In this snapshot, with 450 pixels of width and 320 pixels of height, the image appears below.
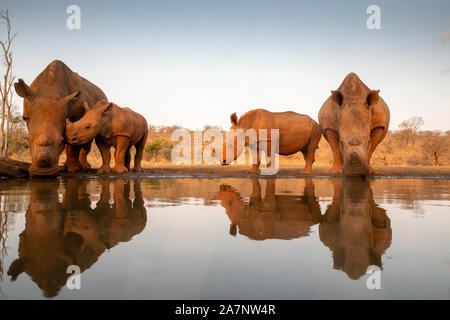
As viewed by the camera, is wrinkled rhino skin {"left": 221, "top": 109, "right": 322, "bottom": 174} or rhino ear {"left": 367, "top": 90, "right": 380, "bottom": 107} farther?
wrinkled rhino skin {"left": 221, "top": 109, "right": 322, "bottom": 174}

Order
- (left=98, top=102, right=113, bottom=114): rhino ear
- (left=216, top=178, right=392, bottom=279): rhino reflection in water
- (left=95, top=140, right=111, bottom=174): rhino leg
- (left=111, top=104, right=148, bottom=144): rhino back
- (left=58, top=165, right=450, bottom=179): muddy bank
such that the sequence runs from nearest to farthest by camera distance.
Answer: (left=216, top=178, right=392, bottom=279): rhino reflection in water < (left=58, top=165, right=450, bottom=179): muddy bank < (left=98, top=102, right=113, bottom=114): rhino ear < (left=95, top=140, right=111, bottom=174): rhino leg < (left=111, top=104, right=148, bottom=144): rhino back

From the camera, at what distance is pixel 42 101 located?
26.2ft

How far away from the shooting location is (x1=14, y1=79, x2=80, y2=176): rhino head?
7328 millimetres

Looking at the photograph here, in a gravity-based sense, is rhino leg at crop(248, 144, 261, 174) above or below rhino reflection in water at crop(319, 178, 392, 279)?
above

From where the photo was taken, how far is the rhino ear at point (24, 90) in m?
7.68

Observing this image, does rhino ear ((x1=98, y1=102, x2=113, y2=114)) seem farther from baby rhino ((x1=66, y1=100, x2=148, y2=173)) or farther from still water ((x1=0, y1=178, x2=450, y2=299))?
still water ((x1=0, y1=178, x2=450, y2=299))

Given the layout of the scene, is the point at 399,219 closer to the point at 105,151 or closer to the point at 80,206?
the point at 80,206

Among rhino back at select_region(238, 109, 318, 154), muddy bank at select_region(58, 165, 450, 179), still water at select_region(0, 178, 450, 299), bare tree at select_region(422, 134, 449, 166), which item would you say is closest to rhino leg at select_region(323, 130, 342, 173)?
muddy bank at select_region(58, 165, 450, 179)

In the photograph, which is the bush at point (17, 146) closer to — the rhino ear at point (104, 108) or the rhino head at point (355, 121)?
the rhino ear at point (104, 108)

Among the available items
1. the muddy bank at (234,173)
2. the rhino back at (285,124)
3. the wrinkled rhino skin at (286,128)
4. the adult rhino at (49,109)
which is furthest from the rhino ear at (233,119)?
the adult rhino at (49,109)

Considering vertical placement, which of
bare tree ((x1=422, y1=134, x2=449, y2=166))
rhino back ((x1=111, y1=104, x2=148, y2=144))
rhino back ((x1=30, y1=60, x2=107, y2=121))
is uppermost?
rhino back ((x1=30, y1=60, x2=107, y2=121))

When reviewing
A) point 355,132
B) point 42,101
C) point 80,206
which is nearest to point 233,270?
point 80,206

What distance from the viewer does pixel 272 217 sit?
2.62 m

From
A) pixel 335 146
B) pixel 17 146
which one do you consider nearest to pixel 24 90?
pixel 335 146
